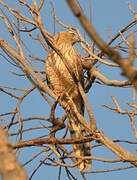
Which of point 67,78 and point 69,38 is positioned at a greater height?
point 69,38

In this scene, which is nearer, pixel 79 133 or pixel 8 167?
pixel 8 167

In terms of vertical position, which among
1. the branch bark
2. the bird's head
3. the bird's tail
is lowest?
the branch bark

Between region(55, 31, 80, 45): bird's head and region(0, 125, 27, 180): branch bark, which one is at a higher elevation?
region(55, 31, 80, 45): bird's head

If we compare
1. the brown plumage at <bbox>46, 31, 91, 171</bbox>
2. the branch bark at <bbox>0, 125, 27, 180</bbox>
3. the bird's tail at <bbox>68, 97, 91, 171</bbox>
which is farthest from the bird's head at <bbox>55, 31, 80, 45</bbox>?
the branch bark at <bbox>0, 125, 27, 180</bbox>

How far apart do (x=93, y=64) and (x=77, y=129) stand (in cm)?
191

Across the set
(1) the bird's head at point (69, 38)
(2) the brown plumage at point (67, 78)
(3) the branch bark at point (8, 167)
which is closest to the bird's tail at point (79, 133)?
(2) the brown plumage at point (67, 78)

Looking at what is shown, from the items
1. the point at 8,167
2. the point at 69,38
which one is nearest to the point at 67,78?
the point at 69,38

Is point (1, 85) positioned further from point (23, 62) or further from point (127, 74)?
point (127, 74)

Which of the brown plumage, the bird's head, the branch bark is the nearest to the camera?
the branch bark

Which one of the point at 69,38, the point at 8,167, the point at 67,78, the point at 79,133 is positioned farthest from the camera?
the point at 69,38

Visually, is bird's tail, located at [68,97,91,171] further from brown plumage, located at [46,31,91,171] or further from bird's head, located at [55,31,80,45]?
bird's head, located at [55,31,80,45]

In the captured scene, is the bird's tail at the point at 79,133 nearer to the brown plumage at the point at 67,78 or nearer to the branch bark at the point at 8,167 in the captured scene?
the brown plumage at the point at 67,78

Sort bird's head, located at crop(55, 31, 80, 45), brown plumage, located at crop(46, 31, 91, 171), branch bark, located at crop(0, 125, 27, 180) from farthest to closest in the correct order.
→ bird's head, located at crop(55, 31, 80, 45) < brown plumage, located at crop(46, 31, 91, 171) < branch bark, located at crop(0, 125, 27, 180)

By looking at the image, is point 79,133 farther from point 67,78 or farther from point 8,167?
Answer: point 8,167
